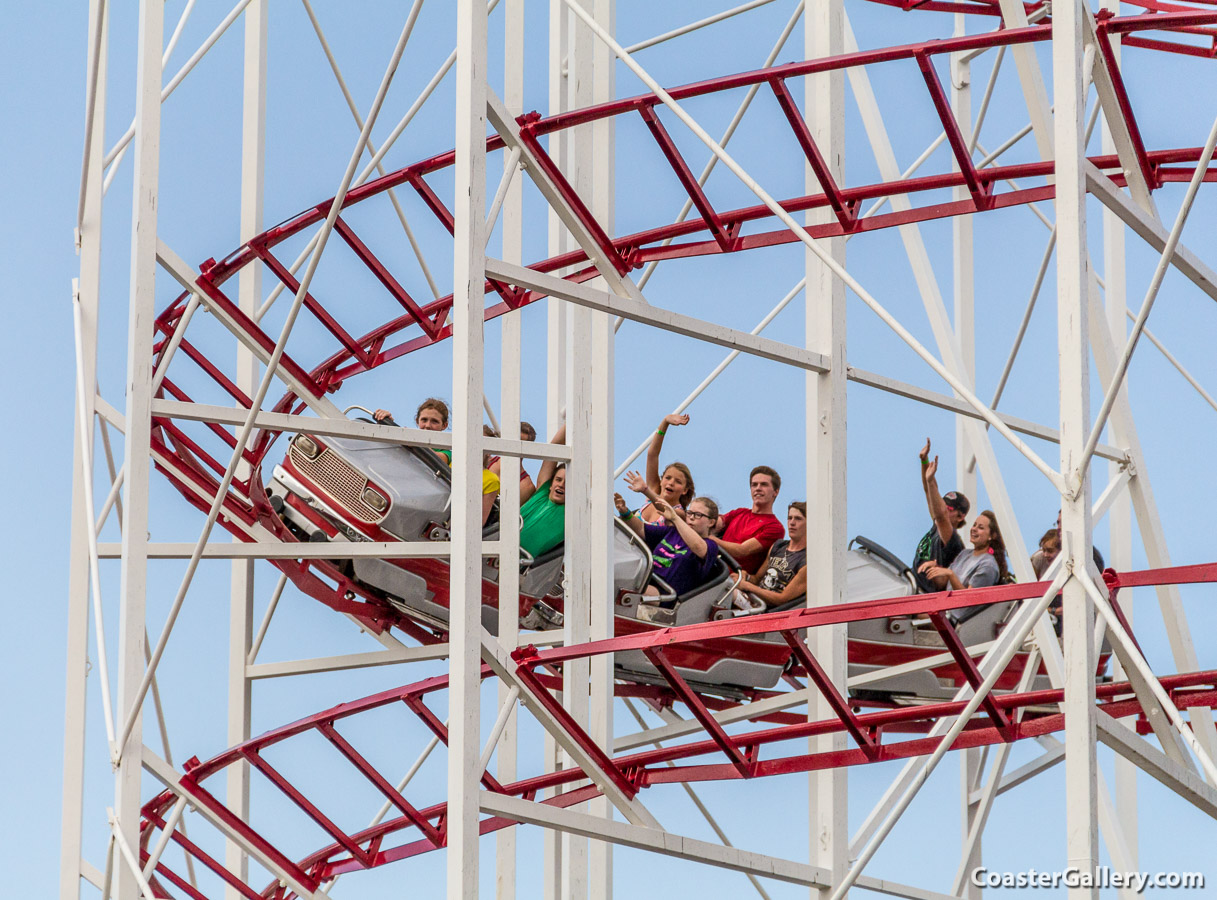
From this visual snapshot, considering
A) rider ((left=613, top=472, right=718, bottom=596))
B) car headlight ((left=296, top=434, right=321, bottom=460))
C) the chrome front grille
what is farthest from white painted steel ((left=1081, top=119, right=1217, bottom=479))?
car headlight ((left=296, top=434, right=321, bottom=460))

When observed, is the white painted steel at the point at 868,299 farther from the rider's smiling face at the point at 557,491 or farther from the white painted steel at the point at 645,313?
the rider's smiling face at the point at 557,491

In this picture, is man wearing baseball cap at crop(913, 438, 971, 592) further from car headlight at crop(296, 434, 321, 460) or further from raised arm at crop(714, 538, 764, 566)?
car headlight at crop(296, 434, 321, 460)

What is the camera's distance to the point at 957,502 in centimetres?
1105

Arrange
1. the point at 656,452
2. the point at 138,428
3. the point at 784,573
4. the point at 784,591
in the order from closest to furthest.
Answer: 1. the point at 138,428
2. the point at 784,591
3. the point at 656,452
4. the point at 784,573

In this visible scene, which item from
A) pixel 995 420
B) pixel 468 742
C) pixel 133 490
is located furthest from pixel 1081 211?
pixel 133 490

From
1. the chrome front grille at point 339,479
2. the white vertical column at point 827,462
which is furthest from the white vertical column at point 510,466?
the white vertical column at point 827,462

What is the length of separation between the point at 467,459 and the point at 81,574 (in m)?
3.30

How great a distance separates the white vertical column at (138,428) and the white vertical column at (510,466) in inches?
63.1

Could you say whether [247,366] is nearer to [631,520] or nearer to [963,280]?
[631,520]

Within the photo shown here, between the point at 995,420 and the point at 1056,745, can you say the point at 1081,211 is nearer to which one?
the point at 995,420

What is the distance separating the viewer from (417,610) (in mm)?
9539

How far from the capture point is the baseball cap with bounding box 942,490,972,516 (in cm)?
1099

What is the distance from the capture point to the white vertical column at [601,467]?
308 inches

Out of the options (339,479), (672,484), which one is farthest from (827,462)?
(339,479)
